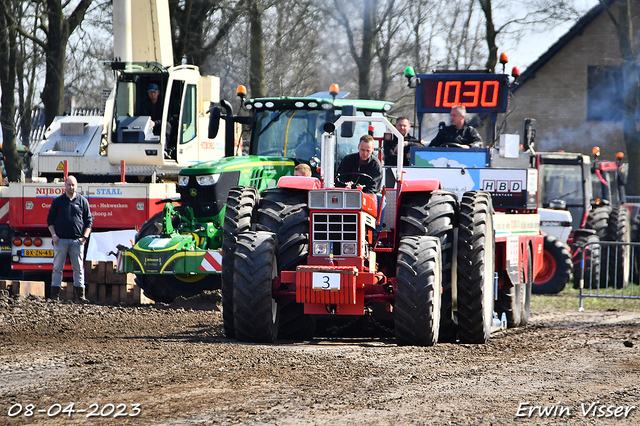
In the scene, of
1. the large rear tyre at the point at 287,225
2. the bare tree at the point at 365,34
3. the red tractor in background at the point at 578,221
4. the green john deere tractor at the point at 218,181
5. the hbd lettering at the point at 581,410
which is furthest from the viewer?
the bare tree at the point at 365,34

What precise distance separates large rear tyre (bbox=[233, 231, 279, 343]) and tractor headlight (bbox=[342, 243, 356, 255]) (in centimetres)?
66

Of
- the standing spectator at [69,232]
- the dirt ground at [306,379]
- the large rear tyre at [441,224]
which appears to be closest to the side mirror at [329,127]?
the large rear tyre at [441,224]

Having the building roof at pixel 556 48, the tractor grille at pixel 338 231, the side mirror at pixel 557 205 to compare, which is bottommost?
the tractor grille at pixel 338 231

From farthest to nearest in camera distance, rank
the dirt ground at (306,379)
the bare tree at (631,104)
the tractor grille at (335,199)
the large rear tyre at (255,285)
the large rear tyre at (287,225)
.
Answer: the bare tree at (631,104), the large rear tyre at (287,225), the tractor grille at (335,199), the large rear tyre at (255,285), the dirt ground at (306,379)

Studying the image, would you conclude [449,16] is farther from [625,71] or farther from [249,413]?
[249,413]

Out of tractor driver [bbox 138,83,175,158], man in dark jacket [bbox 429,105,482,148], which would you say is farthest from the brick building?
man in dark jacket [bbox 429,105,482,148]

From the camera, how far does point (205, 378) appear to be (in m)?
6.42

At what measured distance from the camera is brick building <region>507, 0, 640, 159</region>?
3434 centimetres

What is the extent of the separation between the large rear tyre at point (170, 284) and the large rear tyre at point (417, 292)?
4.95m

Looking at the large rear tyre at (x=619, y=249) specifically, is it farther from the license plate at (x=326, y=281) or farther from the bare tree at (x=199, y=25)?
the bare tree at (x=199, y=25)

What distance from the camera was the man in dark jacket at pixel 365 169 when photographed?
30.0ft

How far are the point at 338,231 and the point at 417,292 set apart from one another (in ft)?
3.19

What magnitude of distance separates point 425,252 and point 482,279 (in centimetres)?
104

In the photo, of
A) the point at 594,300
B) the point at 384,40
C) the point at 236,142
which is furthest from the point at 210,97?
the point at 384,40
